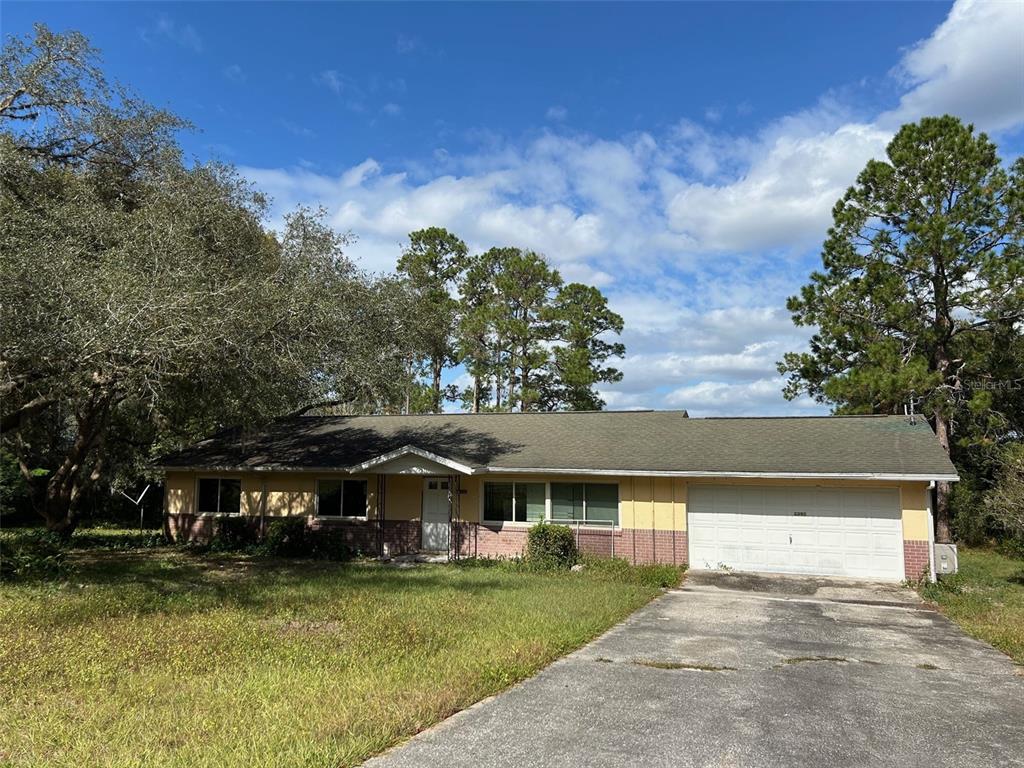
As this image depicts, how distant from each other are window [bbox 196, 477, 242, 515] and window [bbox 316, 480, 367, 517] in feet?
8.99

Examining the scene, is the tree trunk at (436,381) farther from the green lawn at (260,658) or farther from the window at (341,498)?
the green lawn at (260,658)

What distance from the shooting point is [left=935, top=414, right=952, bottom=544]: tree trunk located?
21297 millimetres

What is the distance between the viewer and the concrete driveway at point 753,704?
527cm

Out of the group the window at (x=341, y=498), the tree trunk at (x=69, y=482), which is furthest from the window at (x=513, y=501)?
the tree trunk at (x=69, y=482)

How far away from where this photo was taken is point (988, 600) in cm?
1262

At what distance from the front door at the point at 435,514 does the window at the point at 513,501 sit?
115 centimetres

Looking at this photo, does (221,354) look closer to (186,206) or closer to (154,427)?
(186,206)

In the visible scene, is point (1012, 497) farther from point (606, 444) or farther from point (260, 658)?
point (260, 658)

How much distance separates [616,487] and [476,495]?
358 centimetres

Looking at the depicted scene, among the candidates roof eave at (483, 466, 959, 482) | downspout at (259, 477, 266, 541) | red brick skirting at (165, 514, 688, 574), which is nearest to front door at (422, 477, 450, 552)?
red brick skirting at (165, 514, 688, 574)

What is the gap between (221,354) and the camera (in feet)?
39.5

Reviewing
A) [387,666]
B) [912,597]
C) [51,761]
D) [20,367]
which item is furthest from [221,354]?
[912,597]

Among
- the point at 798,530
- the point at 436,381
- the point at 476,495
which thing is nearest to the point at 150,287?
the point at 476,495

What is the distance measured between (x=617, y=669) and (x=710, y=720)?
5.76ft
